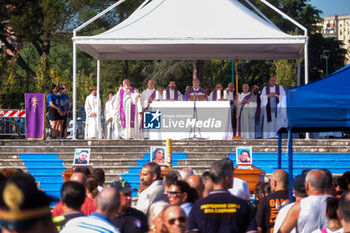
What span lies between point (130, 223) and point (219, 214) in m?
0.83

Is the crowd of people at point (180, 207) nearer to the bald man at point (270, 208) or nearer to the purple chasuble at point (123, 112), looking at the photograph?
the bald man at point (270, 208)

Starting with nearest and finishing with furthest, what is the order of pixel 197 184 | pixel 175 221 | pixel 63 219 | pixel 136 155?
pixel 175 221
pixel 63 219
pixel 197 184
pixel 136 155

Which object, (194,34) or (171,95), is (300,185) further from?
(171,95)

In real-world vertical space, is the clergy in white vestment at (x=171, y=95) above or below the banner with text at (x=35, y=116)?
above

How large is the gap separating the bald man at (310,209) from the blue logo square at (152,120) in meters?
13.3

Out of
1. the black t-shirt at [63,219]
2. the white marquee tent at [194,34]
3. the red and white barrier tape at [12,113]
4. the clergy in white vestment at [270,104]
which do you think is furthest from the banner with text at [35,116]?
the black t-shirt at [63,219]

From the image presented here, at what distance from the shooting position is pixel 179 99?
68.5ft

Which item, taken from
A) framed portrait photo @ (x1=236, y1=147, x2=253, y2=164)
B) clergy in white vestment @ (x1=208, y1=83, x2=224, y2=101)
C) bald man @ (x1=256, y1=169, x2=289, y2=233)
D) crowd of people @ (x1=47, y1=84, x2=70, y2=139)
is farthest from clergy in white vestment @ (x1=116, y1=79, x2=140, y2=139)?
bald man @ (x1=256, y1=169, x2=289, y2=233)

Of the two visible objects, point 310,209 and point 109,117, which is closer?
point 310,209

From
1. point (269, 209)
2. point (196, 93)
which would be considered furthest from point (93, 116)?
point (269, 209)

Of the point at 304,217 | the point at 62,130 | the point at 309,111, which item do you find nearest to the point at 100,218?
the point at 304,217

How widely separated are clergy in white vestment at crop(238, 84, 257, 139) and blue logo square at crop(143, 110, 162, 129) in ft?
8.97

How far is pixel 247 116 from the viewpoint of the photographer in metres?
20.7

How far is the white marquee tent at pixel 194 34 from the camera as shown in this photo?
1912cm
